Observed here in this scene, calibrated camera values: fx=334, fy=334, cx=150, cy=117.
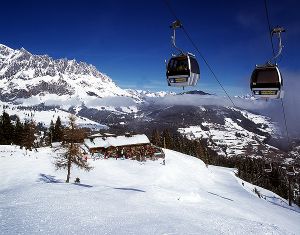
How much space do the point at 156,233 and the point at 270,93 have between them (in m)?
10.6

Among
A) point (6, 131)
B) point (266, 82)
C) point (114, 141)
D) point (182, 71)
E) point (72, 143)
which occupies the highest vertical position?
point (182, 71)

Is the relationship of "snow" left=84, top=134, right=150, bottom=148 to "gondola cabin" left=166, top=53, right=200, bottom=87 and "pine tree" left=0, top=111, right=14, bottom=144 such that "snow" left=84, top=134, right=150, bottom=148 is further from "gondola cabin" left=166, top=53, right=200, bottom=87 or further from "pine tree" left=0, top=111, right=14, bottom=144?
"gondola cabin" left=166, top=53, right=200, bottom=87

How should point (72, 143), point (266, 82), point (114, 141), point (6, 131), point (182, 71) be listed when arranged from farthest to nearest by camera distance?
point (6, 131), point (114, 141), point (72, 143), point (266, 82), point (182, 71)

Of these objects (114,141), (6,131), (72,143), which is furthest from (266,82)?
(6,131)

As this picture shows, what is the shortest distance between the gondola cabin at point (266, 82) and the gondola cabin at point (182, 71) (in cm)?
353

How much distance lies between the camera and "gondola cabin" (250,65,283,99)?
63.8 feet

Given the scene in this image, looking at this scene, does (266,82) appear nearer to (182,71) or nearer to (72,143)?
(182,71)

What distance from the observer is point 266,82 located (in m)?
19.8

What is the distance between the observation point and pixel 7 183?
122 feet

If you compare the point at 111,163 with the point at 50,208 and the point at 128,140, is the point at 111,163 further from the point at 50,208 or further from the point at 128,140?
the point at 50,208

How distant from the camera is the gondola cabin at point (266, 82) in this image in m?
19.4

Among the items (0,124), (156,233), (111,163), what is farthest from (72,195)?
(0,124)

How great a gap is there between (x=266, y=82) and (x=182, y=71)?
200 inches

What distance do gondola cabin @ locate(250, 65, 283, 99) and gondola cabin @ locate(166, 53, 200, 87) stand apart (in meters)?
3.53
